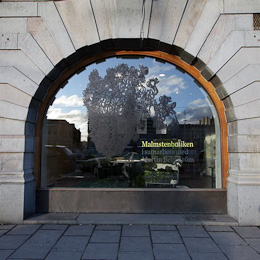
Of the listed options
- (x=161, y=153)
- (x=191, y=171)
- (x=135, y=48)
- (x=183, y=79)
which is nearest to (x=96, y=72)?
(x=135, y=48)

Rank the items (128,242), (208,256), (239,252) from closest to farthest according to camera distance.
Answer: (208,256) < (239,252) < (128,242)

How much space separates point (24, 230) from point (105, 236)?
5.62ft

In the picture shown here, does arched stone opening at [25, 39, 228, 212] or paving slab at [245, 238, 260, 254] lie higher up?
arched stone opening at [25, 39, 228, 212]

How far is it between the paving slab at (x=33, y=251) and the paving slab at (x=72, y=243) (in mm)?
167

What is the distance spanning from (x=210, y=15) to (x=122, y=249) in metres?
5.27

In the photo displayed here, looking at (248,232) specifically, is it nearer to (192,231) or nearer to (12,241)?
(192,231)

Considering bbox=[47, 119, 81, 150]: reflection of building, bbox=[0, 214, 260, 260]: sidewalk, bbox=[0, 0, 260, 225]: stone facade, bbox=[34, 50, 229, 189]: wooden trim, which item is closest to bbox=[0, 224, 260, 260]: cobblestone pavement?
bbox=[0, 214, 260, 260]: sidewalk

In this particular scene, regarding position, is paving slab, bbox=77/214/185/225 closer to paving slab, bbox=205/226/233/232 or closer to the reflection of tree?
paving slab, bbox=205/226/233/232

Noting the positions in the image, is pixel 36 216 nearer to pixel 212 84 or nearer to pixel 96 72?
pixel 96 72

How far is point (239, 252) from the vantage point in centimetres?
348

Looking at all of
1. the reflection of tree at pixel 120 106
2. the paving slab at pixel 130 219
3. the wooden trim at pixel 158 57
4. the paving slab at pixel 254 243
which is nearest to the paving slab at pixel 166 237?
Result: the paving slab at pixel 130 219

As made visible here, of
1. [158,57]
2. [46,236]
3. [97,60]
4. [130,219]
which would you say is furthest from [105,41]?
[46,236]

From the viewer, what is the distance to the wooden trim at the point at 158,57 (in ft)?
17.8

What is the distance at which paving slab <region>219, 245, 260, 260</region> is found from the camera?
3324 millimetres
